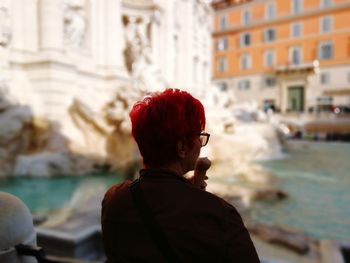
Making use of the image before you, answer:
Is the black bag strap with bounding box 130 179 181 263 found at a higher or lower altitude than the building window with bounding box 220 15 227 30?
lower

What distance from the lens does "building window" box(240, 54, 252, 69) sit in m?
31.2

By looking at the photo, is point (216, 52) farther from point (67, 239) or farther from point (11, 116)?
point (67, 239)

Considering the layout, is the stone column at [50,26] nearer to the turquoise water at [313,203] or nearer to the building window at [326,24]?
the turquoise water at [313,203]

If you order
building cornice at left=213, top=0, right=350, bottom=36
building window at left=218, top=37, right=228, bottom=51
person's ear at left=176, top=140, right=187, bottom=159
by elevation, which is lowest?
person's ear at left=176, top=140, right=187, bottom=159

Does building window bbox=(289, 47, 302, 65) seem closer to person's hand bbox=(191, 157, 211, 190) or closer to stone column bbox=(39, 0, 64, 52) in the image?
stone column bbox=(39, 0, 64, 52)

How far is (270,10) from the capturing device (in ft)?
97.8

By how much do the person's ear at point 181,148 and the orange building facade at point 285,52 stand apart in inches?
1127

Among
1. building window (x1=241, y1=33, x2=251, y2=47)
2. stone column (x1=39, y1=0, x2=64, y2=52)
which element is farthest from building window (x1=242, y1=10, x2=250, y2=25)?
stone column (x1=39, y1=0, x2=64, y2=52)

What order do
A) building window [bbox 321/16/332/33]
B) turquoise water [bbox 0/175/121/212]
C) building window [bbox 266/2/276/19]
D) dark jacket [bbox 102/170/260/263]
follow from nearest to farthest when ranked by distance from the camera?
dark jacket [bbox 102/170/260/263], turquoise water [bbox 0/175/121/212], building window [bbox 321/16/332/33], building window [bbox 266/2/276/19]

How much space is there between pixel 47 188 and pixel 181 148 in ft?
19.7

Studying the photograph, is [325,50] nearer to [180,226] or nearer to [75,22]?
[75,22]

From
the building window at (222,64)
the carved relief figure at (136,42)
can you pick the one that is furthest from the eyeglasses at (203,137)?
the building window at (222,64)

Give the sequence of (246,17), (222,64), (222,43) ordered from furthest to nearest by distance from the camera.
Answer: (222,64)
(222,43)
(246,17)

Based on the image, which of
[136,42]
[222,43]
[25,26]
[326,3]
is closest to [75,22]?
[25,26]
